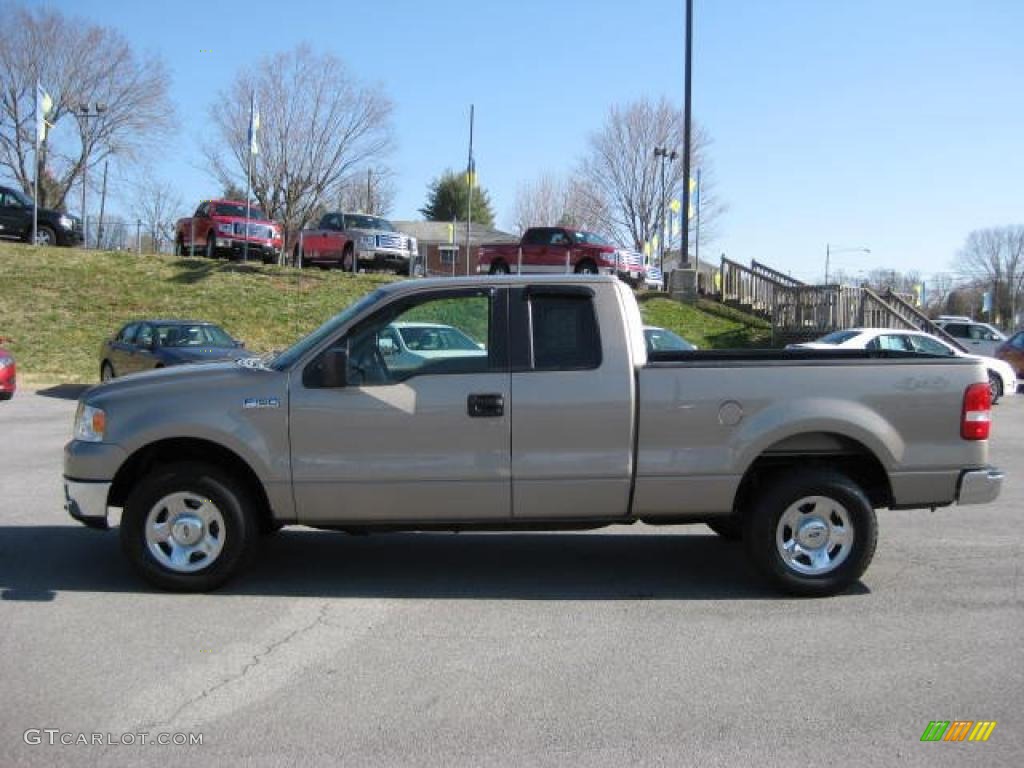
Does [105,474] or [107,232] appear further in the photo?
[107,232]

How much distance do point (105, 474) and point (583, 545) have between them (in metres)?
3.41

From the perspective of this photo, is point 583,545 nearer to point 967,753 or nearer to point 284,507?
point 284,507

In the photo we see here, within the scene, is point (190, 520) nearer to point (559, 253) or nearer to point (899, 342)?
point (899, 342)

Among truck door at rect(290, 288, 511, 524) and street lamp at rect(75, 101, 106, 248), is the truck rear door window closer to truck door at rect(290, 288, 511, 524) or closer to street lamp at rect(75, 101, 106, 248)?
truck door at rect(290, 288, 511, 524)

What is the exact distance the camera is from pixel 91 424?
5.64 metres

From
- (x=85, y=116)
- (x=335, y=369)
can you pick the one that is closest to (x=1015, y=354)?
(x=335, y=369)

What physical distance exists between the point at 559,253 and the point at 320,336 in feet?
72.6

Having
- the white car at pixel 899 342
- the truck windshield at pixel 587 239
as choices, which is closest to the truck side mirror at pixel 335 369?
the white car at pixel 899 342

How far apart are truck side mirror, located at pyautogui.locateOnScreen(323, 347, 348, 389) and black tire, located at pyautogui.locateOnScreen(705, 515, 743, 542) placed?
2842 mm

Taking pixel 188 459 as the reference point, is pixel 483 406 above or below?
above

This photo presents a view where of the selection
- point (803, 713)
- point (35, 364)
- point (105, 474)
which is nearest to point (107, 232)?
point (35, 364)

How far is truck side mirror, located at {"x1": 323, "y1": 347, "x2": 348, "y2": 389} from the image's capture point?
5449 millimetres

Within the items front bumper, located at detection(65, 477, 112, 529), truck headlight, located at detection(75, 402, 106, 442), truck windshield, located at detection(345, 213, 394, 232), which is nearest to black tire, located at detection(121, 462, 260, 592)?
front bumper, located at detection(65, 477, 112, 529)

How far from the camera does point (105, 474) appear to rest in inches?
220
